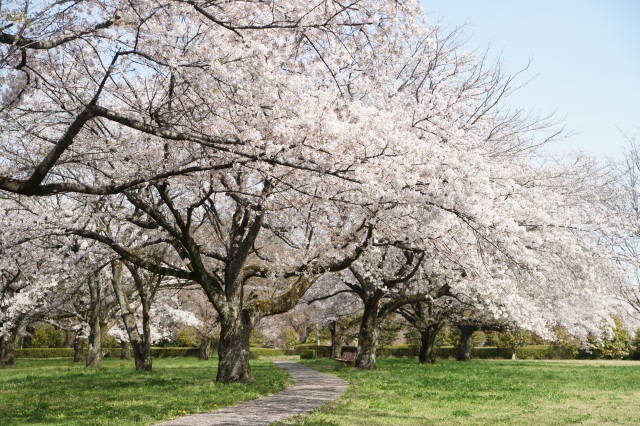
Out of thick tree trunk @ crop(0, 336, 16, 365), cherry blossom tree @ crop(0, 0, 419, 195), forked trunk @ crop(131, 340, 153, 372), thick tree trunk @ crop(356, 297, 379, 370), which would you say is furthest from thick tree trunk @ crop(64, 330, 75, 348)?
cherry blossom tree @ crop(0, 0, 419, 195)

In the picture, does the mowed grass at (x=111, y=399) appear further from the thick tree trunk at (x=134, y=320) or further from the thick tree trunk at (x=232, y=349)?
the thick tree trunk at (x=134, y=320)

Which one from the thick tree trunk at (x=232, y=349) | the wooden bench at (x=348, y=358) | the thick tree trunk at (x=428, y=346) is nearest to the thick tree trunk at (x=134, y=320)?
the thick tree trunk at (x=232, y=349)

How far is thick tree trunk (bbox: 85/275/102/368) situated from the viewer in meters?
22.9

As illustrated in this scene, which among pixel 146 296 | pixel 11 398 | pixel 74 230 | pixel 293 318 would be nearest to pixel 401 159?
pixel 74 230

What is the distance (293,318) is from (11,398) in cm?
4486

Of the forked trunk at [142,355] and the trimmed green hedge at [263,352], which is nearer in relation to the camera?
the forked trunk at [142,355]

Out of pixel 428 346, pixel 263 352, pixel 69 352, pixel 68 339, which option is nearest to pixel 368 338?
pixel 428 346

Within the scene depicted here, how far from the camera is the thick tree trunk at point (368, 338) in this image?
76.9 feet

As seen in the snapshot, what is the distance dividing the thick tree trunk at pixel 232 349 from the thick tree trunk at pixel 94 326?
924 centimetres

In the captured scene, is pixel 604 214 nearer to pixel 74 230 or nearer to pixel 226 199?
pixel 226 199

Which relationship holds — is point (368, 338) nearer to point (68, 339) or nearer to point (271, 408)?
point (271, 408)

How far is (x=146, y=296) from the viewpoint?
22469 mm

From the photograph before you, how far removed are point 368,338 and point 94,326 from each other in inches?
426

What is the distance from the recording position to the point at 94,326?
22828mm
